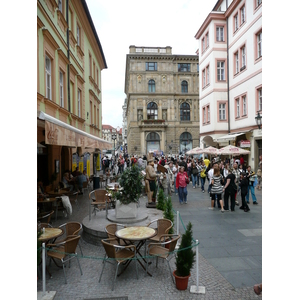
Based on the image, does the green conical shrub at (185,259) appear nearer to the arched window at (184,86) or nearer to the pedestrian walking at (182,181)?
the pedestrian walking at (182,181)

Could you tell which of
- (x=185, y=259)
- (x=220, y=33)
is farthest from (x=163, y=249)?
(x=220, y=33)

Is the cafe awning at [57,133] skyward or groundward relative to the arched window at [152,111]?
groundward

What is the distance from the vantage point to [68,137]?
7500 millimetres

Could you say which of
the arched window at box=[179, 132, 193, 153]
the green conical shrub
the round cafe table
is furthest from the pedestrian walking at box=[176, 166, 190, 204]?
the arched window at box=[179, 132, 193, 153]

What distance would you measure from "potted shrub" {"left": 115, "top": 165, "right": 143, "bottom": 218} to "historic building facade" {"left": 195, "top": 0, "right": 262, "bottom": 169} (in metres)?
13.9

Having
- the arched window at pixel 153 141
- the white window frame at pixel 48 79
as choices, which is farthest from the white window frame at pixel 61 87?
the arched window at pixel 153 141

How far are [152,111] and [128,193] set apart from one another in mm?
48434

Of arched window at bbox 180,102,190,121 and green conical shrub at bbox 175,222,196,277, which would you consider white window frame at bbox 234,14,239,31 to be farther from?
arched window at bbox 180,102,190,121

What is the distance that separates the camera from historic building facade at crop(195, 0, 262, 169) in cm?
1941

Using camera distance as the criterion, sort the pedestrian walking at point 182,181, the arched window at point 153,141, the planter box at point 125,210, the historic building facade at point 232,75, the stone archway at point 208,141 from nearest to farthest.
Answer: the planter box at point 125,210, the pedestrian walking at point 182,181, the historic building facade at point 232,75, the stone archway at point 208,141, the arched window at point 153,141

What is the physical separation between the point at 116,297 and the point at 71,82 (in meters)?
12.9

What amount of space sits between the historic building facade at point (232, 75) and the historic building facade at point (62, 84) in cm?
1142

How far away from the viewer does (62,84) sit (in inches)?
531

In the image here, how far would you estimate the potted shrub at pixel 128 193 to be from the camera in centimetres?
748
